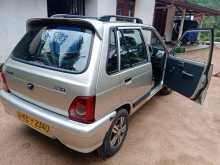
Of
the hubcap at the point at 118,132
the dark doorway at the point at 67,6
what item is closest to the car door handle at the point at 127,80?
the hubcap at the point at 118,132

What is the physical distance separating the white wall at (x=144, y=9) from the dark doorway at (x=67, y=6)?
3084mm

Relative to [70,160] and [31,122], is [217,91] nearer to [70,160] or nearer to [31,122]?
[70,160]

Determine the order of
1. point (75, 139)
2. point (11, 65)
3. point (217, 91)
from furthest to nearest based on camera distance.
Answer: point (217, 91) < point (11, 65) < point (75, 139)

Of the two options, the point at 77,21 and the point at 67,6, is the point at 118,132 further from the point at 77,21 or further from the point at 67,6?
the point at 67,6

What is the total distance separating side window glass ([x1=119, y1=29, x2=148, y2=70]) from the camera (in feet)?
8.25

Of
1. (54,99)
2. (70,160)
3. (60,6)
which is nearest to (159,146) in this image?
(70,160)

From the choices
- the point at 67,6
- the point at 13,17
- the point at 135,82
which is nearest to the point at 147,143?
the point at 135,82

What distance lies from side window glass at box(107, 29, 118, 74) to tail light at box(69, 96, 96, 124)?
0.42 meters

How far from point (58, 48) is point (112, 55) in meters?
0.60

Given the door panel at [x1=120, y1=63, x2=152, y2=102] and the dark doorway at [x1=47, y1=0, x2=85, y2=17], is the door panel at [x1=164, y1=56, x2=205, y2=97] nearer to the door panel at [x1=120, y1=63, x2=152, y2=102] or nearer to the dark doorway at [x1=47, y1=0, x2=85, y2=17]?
the door panel at [x1=120, y1=63, x2=152, y2=102]

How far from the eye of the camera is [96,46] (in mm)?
2021

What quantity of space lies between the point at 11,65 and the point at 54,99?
824 millimetres

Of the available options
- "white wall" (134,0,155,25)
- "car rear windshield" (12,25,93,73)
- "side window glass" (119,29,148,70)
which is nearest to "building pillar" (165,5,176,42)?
"white wall" (134,0,155,25)

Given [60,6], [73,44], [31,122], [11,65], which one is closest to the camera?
[73,44]
